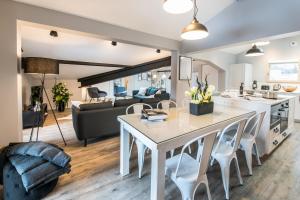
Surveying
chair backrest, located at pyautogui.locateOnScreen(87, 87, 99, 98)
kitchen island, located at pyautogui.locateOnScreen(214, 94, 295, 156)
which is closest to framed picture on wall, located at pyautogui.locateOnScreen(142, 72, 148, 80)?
chair backrest, located at pyautogui.locateOnScreen(87, 87, 99, 98)

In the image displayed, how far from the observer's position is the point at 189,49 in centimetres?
423

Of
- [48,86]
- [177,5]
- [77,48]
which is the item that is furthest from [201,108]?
[48,86]

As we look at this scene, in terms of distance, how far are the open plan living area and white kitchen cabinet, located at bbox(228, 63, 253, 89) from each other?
1478 millimetres

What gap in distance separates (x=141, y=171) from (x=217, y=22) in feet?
11.2

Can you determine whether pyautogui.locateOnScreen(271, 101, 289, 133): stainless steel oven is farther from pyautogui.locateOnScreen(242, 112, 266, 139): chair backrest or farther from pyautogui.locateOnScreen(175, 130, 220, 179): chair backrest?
pyautogui.locateOnScreen(175, 130, 220, 179): chair backrest

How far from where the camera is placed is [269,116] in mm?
2629

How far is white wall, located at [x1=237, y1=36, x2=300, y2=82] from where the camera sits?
17.4 feet

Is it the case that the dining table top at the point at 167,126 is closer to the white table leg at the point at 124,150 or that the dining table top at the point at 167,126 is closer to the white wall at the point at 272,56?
the white table leg at the point at 124,150

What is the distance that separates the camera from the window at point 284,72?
17.4 ft

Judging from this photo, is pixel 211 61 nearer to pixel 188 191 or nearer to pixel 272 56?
Answer: pixel 272 56

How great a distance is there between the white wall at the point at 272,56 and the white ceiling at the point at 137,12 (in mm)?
3438

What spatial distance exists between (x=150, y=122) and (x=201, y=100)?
0.86 m

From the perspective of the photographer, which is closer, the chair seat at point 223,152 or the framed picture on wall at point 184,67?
the chair seat at point 223,152

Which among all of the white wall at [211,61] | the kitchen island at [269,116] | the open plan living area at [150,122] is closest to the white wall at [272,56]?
the white wall at [211,61]
